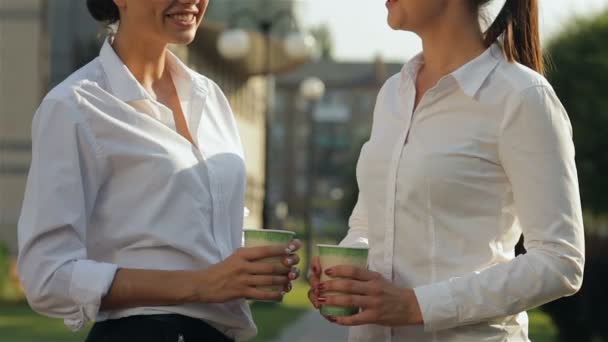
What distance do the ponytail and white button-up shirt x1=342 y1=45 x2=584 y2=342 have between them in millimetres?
34

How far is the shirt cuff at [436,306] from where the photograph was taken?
302 centimetres

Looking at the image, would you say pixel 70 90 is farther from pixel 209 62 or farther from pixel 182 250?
pixel 209 62

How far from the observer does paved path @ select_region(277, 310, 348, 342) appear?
Answer: 649 inches

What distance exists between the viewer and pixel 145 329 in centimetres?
320

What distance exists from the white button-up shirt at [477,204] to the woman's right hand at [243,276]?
296 mm

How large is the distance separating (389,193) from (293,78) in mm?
111257

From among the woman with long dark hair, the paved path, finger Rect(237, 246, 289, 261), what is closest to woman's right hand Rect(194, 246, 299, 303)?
finger Rect(237, 246, 289, 261)

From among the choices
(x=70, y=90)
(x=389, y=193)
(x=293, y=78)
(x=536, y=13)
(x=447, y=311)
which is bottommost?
(x=293, y=78)

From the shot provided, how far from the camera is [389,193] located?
125 inches

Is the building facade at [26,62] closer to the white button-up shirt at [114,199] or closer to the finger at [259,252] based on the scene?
the white button-up shirt at [114,199]

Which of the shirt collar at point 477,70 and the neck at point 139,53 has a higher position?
the shirt collar at point 477,70

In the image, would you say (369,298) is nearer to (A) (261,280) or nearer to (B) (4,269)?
(A) (261,280)

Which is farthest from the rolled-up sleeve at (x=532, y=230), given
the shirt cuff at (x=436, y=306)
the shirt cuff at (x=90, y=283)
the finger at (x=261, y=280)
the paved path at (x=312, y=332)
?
the paved path at (x=312, y=332)

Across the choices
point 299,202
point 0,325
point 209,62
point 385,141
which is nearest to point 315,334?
point 0,325
